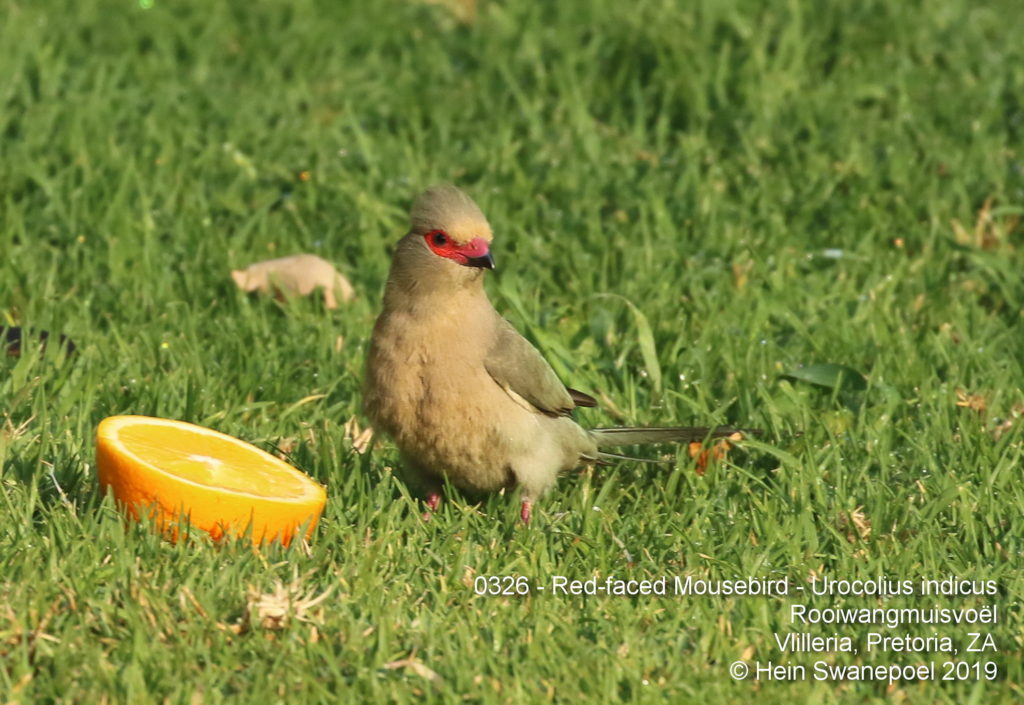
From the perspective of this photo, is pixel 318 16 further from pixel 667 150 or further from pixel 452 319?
pixel 452 319

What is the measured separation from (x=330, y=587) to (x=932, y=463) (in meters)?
2.26

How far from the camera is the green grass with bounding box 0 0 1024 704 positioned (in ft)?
13.8

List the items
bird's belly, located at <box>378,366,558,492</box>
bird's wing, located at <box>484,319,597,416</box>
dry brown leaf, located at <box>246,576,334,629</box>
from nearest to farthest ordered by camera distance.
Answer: dry brown leaf, located at <box>246,576,334,629</box>
bird's belly, located at <box>378,366,558,492</box>
bird's wing, located at <box>484,319,597,416</box>

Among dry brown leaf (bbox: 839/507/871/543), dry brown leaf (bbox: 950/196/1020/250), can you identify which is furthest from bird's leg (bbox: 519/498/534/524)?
dry brown leaf (bbox: 950/196/1020/250)

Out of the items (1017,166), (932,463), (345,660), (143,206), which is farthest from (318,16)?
(345,660)

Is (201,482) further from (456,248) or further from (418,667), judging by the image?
(456,248)

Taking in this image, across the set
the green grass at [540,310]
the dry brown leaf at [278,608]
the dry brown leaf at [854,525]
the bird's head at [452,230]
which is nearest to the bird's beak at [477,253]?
the bird's head at [452,230]

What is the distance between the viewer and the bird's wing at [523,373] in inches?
205

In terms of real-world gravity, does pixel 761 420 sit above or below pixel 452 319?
below

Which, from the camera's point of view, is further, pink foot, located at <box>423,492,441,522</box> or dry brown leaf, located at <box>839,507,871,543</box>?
pink foot, located at <box>423,492,441,522</box>

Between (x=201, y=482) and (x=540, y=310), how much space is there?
7.86 feet

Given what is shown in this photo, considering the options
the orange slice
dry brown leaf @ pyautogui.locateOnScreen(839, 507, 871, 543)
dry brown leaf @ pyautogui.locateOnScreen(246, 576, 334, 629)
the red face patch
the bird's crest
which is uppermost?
the bird's crest

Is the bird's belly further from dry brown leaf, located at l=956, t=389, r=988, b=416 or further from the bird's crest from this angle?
dry brown leaf, located at l=956, t=389, r=988, b=416

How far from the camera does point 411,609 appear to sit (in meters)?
4.43
